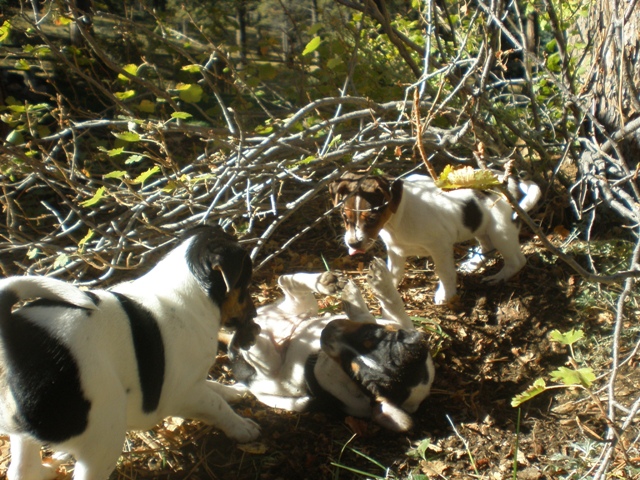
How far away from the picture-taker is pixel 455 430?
13.1 ft

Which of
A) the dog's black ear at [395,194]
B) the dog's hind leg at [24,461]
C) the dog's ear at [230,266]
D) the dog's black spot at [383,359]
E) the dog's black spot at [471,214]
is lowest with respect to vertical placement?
the dog's hind leg at [24,461]

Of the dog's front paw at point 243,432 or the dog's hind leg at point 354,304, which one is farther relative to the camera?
the dog's hind leg at point 354,304

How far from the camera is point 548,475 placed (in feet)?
11.9

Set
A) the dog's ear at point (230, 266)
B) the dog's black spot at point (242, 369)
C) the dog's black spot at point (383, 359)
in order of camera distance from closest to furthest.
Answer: the dog's ear at point (230, 266) < the dog's black spot at point (383, 359) < the dog's black spot at point (242, 369)

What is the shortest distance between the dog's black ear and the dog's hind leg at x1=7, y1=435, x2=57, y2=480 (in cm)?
288

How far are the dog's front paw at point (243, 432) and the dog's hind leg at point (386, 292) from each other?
3.96 feet

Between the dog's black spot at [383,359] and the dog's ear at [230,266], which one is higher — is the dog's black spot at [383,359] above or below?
below

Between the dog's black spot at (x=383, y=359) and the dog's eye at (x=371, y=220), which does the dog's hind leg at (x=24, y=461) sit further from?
the dog's eye at (x=371, y=220)

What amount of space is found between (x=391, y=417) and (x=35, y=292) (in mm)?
2145

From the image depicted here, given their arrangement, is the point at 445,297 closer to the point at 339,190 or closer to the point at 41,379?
the point at 339,190

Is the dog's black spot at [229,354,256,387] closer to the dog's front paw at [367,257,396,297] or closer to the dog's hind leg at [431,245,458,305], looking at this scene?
the dog's front paw at [367,257,396,297]

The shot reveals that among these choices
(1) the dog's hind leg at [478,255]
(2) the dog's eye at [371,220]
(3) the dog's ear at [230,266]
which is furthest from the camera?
(1) the dog's hind leg at [478,255]

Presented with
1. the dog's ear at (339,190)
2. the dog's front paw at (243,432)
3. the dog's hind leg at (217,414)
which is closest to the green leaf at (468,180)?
the dog's hind leg at (217,414)

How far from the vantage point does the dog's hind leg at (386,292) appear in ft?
14.2
